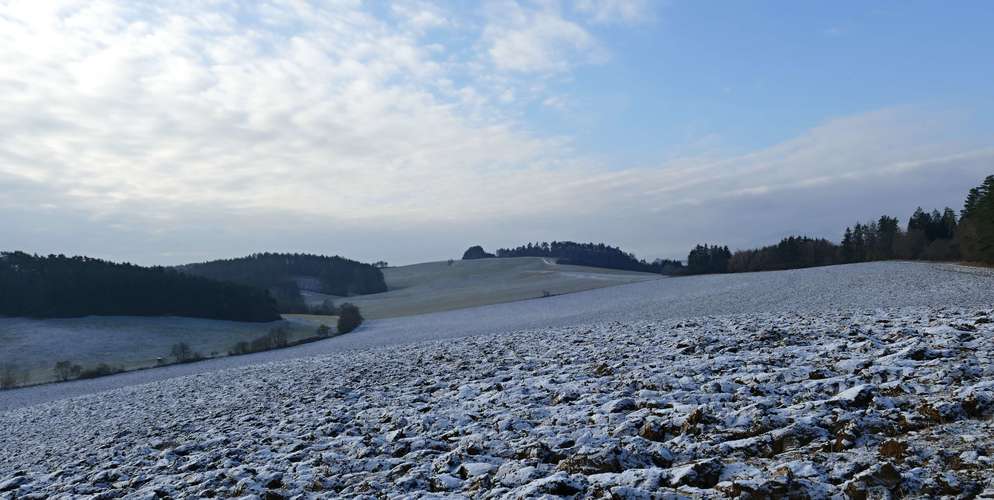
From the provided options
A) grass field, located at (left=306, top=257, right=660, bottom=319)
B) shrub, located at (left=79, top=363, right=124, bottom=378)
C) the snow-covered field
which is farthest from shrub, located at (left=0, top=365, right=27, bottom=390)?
grass field, located at (left=306, top=257, right=660, bottom=319)

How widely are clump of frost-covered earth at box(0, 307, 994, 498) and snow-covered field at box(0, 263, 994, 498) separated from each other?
0.03 m

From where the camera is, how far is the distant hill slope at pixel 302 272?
Result: 13525 cm

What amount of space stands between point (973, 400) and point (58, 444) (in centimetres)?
1991

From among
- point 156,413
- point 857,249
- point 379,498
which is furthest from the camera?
point 857,249

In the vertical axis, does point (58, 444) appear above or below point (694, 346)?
below

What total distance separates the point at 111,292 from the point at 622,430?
8075 cm

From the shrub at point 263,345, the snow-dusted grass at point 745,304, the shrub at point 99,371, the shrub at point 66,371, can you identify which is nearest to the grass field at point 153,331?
the shrub at point 66,371

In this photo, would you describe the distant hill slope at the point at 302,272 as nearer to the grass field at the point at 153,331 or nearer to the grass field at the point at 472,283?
the grass field at the point at 472,283

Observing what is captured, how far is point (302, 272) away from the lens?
14450 cm

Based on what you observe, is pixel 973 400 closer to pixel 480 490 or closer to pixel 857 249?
pixel 480 490

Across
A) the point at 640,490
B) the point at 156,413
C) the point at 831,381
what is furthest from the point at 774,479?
the point at 156,413

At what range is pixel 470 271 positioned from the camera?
134m

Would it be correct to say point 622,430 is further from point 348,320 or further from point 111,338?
point 111,338

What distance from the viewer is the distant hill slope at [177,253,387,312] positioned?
135250 millimetres
